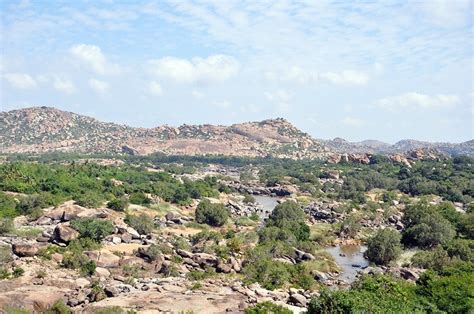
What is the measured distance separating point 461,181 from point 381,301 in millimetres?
82982

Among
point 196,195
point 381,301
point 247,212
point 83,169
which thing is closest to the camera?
point 381,301

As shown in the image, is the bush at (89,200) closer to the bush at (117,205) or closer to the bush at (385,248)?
the bush at (117,205)

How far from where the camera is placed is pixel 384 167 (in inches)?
4988

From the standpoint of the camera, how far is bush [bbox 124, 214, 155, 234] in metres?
47.8

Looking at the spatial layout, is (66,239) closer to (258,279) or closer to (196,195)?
(258,279)

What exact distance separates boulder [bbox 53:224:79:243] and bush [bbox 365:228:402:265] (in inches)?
1096

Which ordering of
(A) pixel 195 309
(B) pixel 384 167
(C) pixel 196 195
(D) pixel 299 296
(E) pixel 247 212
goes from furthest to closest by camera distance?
(B) pixel 384 167, (C) pixel 196 195, (E) pixel 247 212, (D) pixel 299 296, (A) pixel 195 309

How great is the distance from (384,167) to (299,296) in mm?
104400

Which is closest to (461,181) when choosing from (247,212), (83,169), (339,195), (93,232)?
(339,195)

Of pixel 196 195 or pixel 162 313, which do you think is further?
pixel 196 195

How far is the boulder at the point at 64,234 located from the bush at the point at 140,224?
8993 mm

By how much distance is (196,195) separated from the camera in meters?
77.4

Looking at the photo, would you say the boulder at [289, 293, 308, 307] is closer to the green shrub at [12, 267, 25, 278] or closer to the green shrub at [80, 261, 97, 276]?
the green shrub at [80, 261, 97, 276]

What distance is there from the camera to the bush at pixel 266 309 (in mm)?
24047
